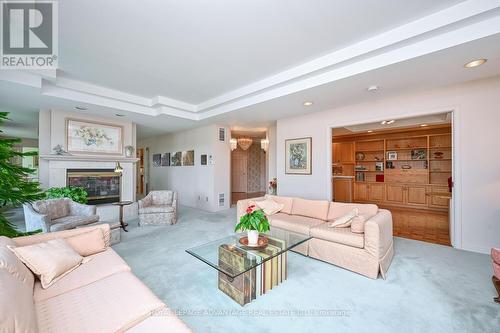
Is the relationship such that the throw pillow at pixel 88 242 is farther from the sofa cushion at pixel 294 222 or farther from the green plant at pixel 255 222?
the sofa cushion at pixel 294 222

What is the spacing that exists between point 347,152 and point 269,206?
5009 millimetres

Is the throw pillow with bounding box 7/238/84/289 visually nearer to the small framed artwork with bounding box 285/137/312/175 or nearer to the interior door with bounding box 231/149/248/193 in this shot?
the small framed artwork with bounding box 285/137/312/175

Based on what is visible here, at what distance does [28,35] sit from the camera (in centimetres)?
244

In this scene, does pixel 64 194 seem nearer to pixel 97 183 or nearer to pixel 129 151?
pixel 97 183

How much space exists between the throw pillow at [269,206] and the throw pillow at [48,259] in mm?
2720

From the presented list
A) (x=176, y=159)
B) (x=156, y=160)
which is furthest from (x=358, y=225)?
(x=156, y=160)

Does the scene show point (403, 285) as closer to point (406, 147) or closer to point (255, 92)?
point (255, 92)

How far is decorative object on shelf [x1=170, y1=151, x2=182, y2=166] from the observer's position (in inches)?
291

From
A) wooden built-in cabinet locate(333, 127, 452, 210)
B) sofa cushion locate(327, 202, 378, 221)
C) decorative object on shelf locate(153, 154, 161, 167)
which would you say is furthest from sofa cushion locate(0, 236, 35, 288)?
wooden built-in cabinet locate(333, 127, 452, 210)

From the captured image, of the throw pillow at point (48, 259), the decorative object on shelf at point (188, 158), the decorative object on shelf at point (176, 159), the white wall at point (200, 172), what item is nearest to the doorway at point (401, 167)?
Answer: the white wall at point (200, 172)

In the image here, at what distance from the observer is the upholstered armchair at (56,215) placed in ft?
10.1

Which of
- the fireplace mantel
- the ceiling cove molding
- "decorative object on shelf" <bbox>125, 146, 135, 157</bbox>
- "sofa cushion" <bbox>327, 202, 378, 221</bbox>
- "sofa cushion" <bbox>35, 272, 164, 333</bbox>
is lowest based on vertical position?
"sofa cushion" <bbox>35, 272, 164, 333</bbox>

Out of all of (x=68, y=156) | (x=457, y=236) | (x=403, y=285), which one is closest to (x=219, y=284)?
(x=403, y=285)

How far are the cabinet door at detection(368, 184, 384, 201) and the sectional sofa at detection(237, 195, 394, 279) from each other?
441cm
